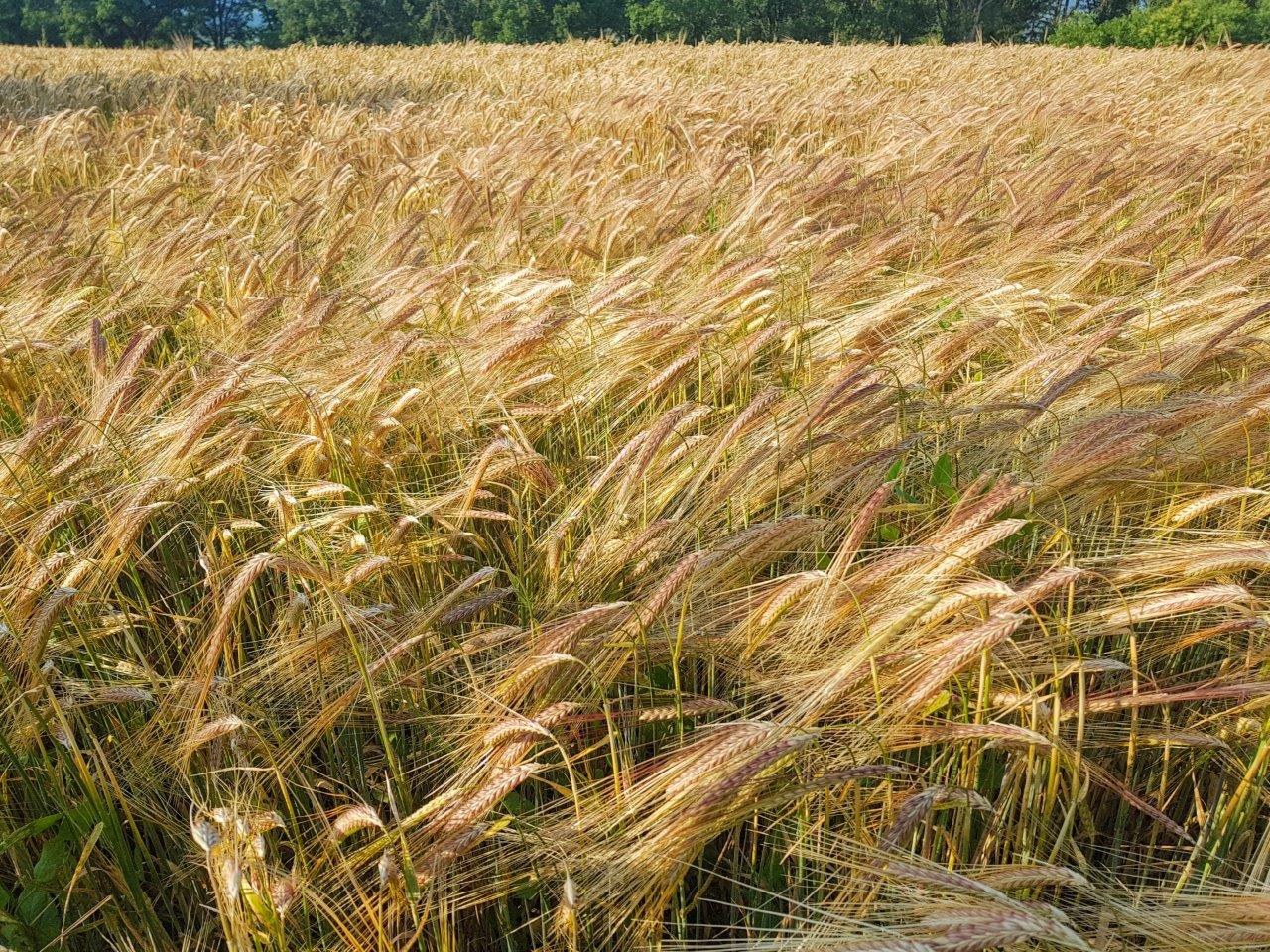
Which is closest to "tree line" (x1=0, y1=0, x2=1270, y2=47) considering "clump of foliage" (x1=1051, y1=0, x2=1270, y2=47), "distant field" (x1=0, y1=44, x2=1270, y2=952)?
"clump of foliage" (x1=1051, y1=0, x2=1270, y2=47)

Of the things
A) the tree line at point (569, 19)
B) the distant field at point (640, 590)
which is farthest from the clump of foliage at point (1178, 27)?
the distant field at point (640, 590)

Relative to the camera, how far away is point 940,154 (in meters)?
4.82

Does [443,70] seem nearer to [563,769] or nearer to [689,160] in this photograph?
[689,160]

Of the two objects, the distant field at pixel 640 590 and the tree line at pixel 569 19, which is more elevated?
the tree line at pixel 569 19

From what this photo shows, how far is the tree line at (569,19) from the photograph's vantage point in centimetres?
3984

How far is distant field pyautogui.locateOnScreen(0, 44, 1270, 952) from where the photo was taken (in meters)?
1.17

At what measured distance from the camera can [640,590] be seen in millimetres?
1669

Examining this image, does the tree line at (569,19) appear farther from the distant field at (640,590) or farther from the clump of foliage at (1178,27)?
the distant field at (640,590)

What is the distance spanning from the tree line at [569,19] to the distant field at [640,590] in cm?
3407

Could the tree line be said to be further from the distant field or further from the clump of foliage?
the distant field

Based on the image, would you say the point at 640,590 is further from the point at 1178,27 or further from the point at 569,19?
the point at 569,19

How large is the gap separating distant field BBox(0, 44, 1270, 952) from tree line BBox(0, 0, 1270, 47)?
34.1m

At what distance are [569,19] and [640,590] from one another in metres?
44.8

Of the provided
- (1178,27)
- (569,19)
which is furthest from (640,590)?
(569,19)
